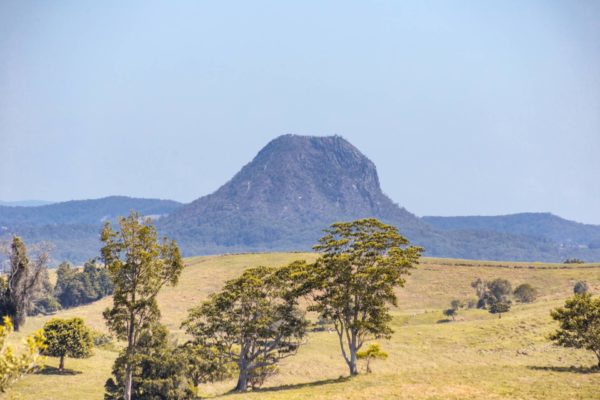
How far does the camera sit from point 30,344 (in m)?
16.7

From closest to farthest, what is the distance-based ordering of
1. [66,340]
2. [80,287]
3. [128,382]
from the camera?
[128,382] < [66,340] < [80,287]

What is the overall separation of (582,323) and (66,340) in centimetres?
5219

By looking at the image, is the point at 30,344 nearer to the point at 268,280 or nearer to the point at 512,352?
the point at 268,280

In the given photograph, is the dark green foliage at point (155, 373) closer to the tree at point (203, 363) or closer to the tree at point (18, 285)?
the tree at point (203, 363)

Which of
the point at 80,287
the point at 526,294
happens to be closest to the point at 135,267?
the point at 526,294

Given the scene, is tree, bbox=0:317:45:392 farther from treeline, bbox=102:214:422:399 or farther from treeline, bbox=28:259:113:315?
treeline, bbox=28:259:113:315

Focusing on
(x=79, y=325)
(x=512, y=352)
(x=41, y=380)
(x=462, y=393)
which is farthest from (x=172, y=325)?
(x=462, y=393)

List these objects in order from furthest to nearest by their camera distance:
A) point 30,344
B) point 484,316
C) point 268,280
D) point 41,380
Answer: point 484,316
point 41,380
point 268,280
point 30,344

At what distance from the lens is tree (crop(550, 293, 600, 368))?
150 ft

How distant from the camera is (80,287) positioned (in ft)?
474

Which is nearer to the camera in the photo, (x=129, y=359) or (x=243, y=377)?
(x=129, y=359)

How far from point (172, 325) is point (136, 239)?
62.1 meters

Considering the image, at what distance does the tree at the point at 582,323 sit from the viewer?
150ft

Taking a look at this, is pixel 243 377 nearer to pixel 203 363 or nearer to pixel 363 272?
pixel 203 363
